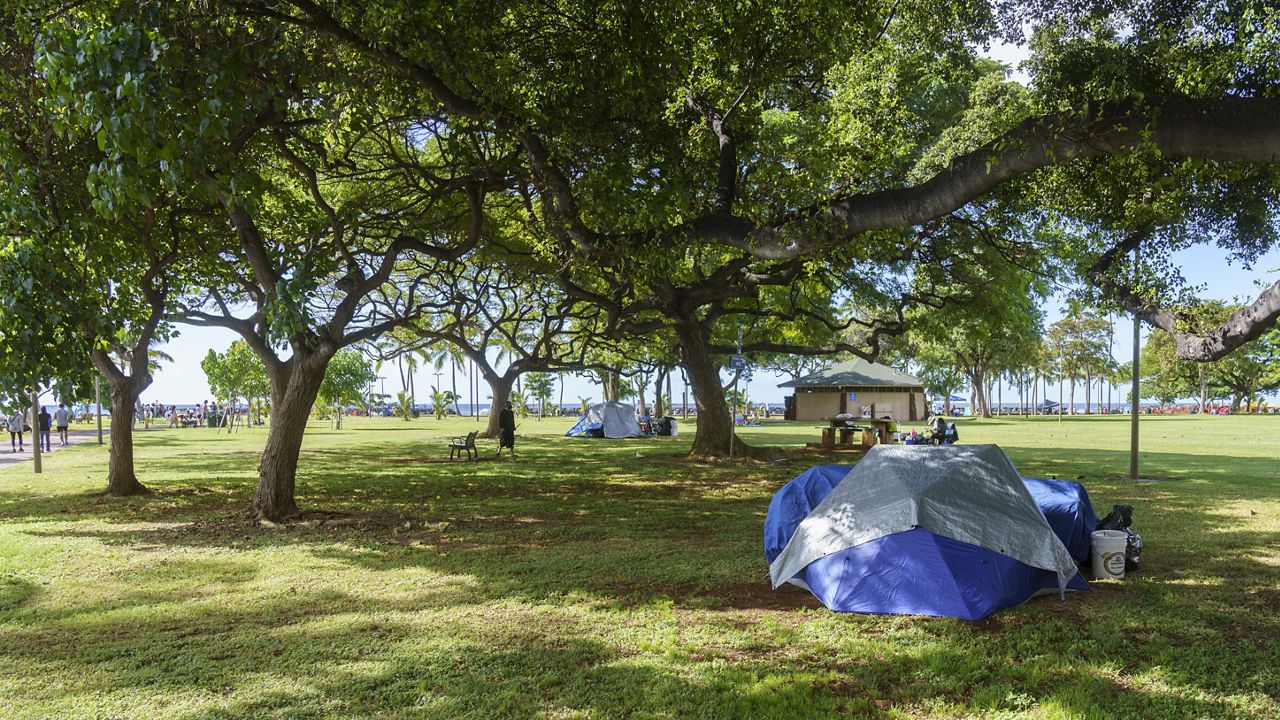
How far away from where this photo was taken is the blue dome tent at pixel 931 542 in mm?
5512

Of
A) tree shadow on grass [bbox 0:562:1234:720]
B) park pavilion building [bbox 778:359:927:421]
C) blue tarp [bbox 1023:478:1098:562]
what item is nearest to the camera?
tree shadow on grass [bbox 0:562:1234:720]

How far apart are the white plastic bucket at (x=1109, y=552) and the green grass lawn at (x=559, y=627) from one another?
0.56 feet

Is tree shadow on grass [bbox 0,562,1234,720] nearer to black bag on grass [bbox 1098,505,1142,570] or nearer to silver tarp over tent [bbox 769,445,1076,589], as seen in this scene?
silver tarp over tent [bbox 769,445,1076,589]

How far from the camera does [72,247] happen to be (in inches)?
351

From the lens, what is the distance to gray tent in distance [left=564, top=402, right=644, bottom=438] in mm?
30859

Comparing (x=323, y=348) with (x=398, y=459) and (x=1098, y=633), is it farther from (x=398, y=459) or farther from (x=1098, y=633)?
(x=398, y=459)

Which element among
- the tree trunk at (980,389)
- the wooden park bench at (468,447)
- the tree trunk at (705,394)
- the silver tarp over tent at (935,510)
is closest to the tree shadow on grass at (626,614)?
the silver tarp over tent at (935,510)

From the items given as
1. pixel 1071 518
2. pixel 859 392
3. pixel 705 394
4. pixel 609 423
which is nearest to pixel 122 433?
pixel 705 394

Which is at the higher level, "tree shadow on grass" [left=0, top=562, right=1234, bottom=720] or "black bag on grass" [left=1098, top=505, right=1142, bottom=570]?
"black bag on grass" [left=1098, top=505, right=1142, bottom=570]

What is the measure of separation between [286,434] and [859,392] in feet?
151

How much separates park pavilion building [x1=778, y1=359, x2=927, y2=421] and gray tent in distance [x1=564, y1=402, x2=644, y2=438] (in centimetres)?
1775

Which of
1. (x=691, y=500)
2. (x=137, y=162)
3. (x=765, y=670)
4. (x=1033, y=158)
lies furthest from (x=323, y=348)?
(x=1033, y=158)

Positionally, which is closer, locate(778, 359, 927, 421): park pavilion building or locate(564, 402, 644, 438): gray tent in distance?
locate(564, 402, 644, 438): gray tent in distance

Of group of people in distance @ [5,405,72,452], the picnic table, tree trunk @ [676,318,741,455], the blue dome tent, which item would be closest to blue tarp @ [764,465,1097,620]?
the blue dome tent
